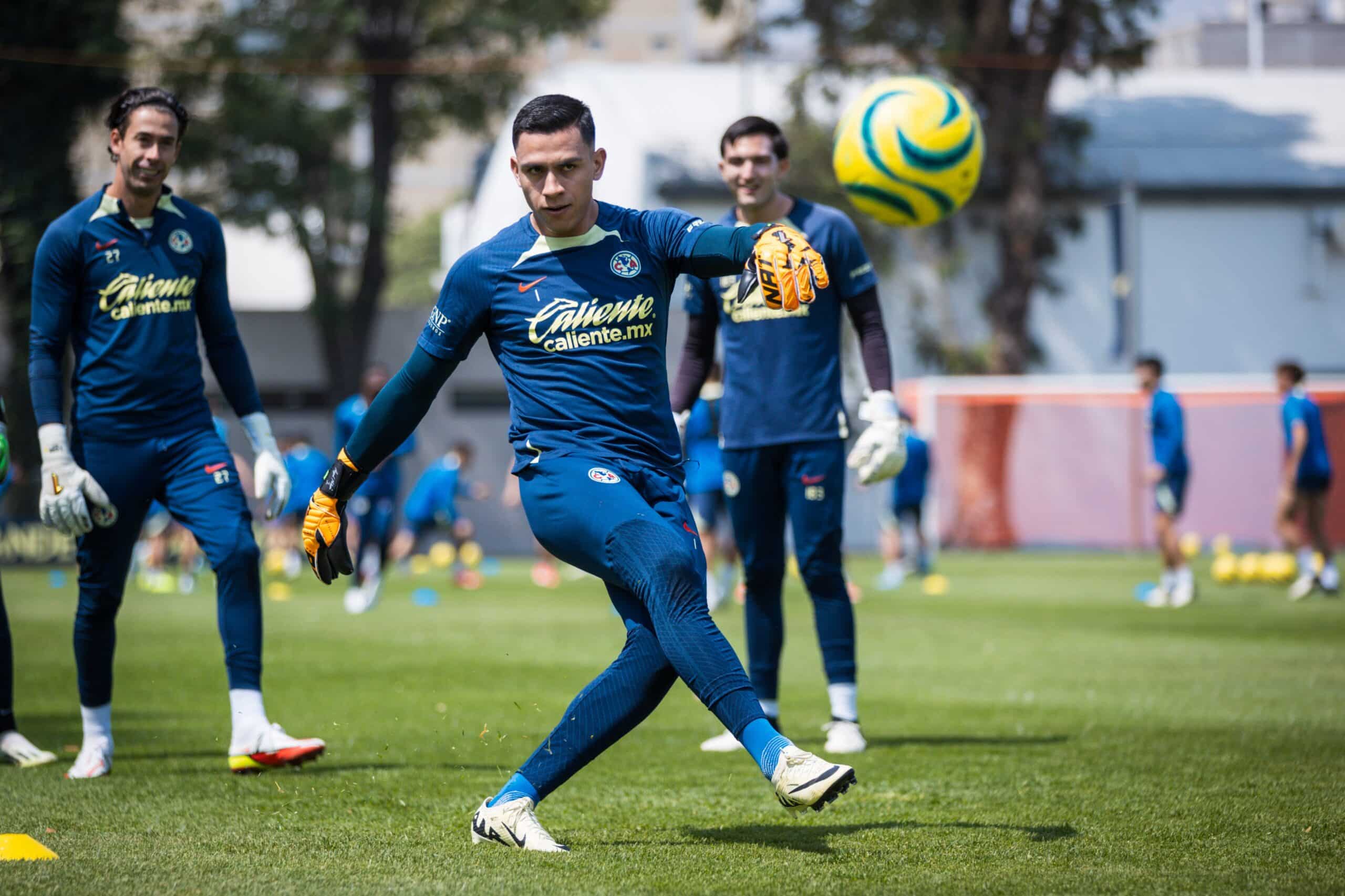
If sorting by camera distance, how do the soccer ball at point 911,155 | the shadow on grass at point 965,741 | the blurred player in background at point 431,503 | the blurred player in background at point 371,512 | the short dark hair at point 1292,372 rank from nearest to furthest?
the shadow on grass at point 965,741, the soccer ball at point 911,155, the blurred player in background at point 371,512, the short dark hair at point 1292,372, the blurred player in background at point 431,503

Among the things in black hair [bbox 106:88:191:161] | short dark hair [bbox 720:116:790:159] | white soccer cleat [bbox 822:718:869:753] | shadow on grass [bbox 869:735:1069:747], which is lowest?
shadow on grass [bbox 869:735:1069:747]

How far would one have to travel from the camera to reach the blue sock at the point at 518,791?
4488 millimetres

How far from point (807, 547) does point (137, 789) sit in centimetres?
276

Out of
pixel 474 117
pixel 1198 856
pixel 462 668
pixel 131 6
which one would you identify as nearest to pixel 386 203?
pixel 474 117

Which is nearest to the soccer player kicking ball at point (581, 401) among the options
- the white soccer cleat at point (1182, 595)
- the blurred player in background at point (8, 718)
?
the blurred player in background at point (8, 718)

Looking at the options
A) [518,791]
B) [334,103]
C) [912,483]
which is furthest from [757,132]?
[334,103]

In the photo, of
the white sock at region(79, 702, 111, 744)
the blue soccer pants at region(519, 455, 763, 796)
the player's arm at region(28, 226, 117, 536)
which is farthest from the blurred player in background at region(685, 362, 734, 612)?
the blue soccer pants at region(519, 455, 763, 796)

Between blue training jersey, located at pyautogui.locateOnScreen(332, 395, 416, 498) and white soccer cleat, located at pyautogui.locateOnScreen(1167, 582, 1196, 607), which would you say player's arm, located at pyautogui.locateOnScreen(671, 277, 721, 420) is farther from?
white soccer cleat, located at pyautogui.locateOnScreen(1167, 582, 1196, 607)

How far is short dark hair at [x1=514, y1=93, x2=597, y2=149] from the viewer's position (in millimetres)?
4375

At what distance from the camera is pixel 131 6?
29578mm

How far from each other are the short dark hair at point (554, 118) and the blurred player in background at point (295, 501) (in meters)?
16.8

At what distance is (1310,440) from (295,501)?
13689mm

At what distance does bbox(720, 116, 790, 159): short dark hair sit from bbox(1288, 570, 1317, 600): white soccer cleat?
11370mm

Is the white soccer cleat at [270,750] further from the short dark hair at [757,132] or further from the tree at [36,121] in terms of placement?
the tree at [36,121]
